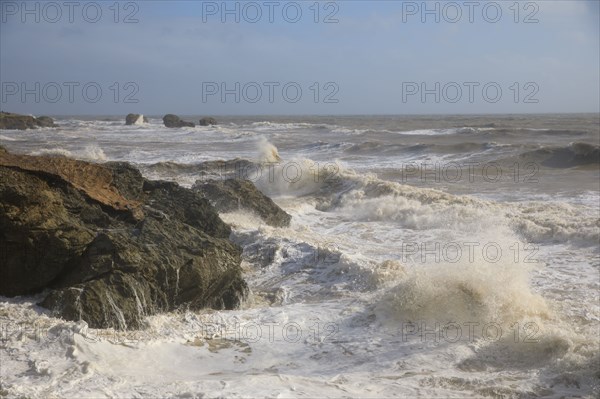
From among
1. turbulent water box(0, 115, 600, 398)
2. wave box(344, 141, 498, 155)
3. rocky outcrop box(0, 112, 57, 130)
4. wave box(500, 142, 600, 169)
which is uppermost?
rocky outcrop box(0, 112, 57, 130)

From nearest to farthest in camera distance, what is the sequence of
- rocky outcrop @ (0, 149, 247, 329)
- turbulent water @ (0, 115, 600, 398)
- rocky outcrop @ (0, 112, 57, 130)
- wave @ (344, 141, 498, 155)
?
turbulent water @ (0, 115, 600, 398) < rocky outcrop @ (0, 149, 247, 329) < wave @ (344, 141, 498, 155) < rocky outcrop @ (0, 112, 57, 130)

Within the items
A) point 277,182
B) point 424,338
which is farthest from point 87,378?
point 277,182

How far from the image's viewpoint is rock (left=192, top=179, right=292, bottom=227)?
10234mm

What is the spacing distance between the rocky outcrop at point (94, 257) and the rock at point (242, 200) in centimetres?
382

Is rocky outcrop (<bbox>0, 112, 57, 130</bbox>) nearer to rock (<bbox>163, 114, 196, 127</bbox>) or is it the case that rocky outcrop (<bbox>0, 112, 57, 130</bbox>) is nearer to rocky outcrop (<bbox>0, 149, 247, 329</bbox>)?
rock (<bbox>163, 114, 196, 127</bbox>)

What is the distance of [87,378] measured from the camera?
419 cm

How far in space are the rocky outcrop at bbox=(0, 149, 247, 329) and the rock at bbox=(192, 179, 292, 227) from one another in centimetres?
382

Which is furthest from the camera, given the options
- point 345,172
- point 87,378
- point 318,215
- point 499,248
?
point 345,172

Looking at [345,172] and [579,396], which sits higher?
[345,172]

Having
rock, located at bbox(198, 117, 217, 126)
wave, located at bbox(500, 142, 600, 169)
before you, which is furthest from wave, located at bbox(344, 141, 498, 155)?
rock, located at bbox(198, 117, 217, 126)

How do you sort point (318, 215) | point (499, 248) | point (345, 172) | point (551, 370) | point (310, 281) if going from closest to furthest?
1. point (551, 370)
2. point (310, 281)
3. point (499, 248)
4. point (318, 215)
5. point (345, 172)

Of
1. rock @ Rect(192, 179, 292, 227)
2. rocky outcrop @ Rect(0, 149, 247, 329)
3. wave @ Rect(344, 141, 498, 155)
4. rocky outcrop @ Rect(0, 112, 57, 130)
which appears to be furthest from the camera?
rocky outcrop @ Rect(0, 112, 57, 130)

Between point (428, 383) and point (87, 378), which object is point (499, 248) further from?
point (87, 378)

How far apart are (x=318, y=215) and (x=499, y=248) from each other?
4876mm
